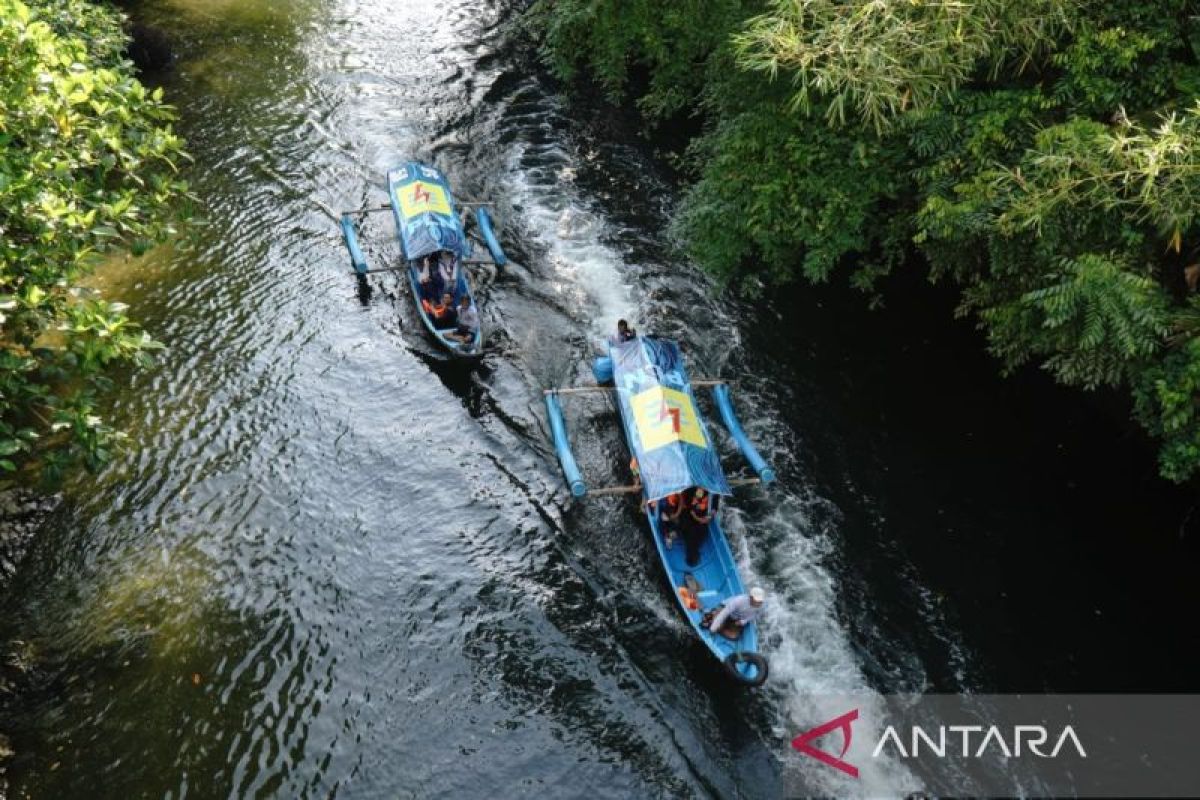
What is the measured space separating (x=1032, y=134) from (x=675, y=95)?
12.6m

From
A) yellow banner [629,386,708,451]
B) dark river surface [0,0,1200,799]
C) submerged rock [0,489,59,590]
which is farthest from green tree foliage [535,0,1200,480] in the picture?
submerged rock [0,489,59,590]

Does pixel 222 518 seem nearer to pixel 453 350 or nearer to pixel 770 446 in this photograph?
pixel 453 350

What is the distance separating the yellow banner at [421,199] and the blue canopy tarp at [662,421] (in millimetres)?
6724

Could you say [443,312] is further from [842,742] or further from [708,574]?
[842,742]

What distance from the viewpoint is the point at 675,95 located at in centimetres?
2397

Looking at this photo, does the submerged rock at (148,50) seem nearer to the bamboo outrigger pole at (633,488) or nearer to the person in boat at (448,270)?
the person in boat at (448,270)

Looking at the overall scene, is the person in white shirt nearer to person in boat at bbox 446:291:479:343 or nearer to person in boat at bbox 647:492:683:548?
person in boat at bbox 446:291:479:343

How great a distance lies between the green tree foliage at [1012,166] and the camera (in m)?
11.4

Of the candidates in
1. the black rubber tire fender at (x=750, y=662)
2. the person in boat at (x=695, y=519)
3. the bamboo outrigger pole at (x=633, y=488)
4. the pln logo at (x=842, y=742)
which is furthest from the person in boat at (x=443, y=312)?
the pln logo at (x=842, y=742)

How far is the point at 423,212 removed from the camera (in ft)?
65.0

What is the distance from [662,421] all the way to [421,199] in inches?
390

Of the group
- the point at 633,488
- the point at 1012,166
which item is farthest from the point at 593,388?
the point at 1012,166

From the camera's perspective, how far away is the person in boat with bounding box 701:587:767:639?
12578 mm

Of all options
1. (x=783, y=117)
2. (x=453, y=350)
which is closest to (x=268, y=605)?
(x=453, y=350)
